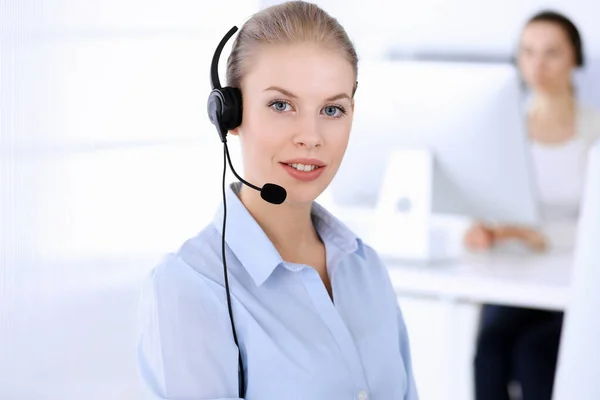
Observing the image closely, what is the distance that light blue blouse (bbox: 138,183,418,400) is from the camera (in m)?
1.13

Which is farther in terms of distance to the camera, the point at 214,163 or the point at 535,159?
the point at 535,159

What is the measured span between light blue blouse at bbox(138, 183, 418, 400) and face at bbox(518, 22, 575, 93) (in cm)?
274

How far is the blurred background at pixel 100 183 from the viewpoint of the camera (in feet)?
4.99

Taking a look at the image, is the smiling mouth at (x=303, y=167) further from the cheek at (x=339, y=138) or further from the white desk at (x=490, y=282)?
the white desk at (x=490, y=282)

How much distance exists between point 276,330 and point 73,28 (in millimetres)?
826

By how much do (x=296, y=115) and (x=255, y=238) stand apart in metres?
0.18

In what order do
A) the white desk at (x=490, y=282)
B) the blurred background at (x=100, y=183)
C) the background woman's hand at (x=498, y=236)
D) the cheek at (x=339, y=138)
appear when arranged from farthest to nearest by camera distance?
the background woman's hand at (x=498, y=236) < the white desk at (x=490, y=282) < the blurred background at (x=100, y=183) < the cheek at (x=339, y=138)

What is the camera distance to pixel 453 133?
233 centimetres

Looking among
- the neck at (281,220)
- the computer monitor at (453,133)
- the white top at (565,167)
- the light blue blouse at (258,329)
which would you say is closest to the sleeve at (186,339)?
the light blue blouse at (258,329)

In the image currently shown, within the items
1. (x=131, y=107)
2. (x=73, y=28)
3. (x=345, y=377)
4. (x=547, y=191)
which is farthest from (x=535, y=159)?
(x=345, y=377)

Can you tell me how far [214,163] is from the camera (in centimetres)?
256

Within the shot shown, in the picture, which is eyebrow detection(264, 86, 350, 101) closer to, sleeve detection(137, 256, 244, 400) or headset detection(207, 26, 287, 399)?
headset detection(207, 26, 287, 399)

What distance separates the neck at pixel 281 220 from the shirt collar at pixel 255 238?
0.07 ft

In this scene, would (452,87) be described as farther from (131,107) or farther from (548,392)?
(548,392)
